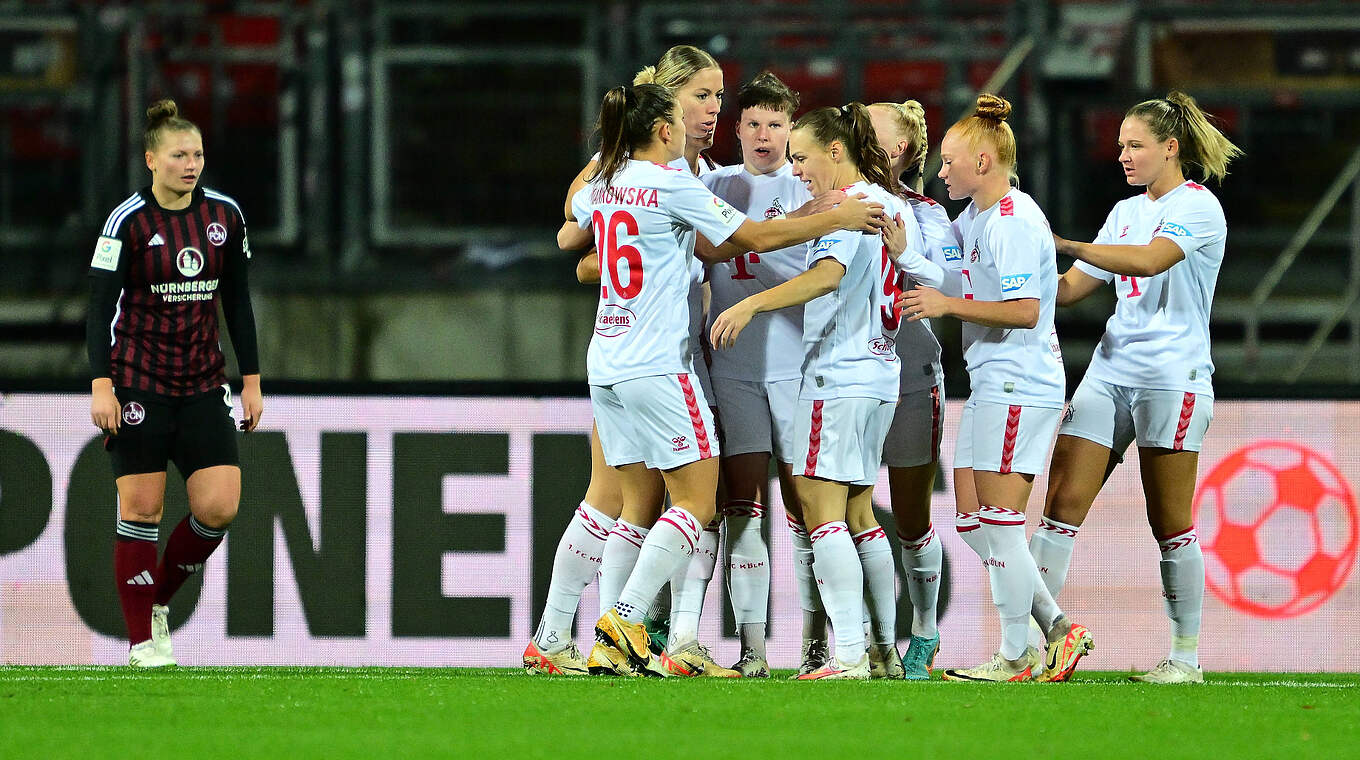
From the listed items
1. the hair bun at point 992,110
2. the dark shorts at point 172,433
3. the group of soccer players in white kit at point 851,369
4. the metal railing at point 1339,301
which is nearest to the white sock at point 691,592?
the group of soccer players in white kit at point 851,369

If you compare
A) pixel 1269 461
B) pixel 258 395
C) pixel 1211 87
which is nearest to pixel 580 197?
pixel 258 395

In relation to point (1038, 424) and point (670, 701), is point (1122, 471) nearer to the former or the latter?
point (1038, 424)

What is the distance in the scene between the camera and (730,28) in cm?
1018

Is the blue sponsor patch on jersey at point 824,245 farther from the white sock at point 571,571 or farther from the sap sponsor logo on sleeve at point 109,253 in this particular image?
the sap sponsor logo on sleeve at point 109,253

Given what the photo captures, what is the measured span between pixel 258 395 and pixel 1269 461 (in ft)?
11.6

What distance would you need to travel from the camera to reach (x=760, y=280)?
194 inches

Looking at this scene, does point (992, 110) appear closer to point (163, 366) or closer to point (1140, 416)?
point (1140, 416)

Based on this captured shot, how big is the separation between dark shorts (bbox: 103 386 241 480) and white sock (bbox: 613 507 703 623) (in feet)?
5.08

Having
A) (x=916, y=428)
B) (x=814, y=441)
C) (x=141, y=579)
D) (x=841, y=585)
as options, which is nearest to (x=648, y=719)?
(x=841, y=585)

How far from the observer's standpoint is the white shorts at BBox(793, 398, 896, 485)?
176 inches

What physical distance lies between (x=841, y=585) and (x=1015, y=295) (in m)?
0.90

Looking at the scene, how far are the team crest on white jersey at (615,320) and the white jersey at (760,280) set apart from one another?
520 mm

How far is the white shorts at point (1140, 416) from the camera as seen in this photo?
479cm

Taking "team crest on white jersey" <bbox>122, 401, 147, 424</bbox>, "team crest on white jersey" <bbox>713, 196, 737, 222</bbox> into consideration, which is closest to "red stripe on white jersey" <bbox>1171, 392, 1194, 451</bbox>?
"team crest on white jersey" <bbox>713, 196, 737, 222</bbox>
